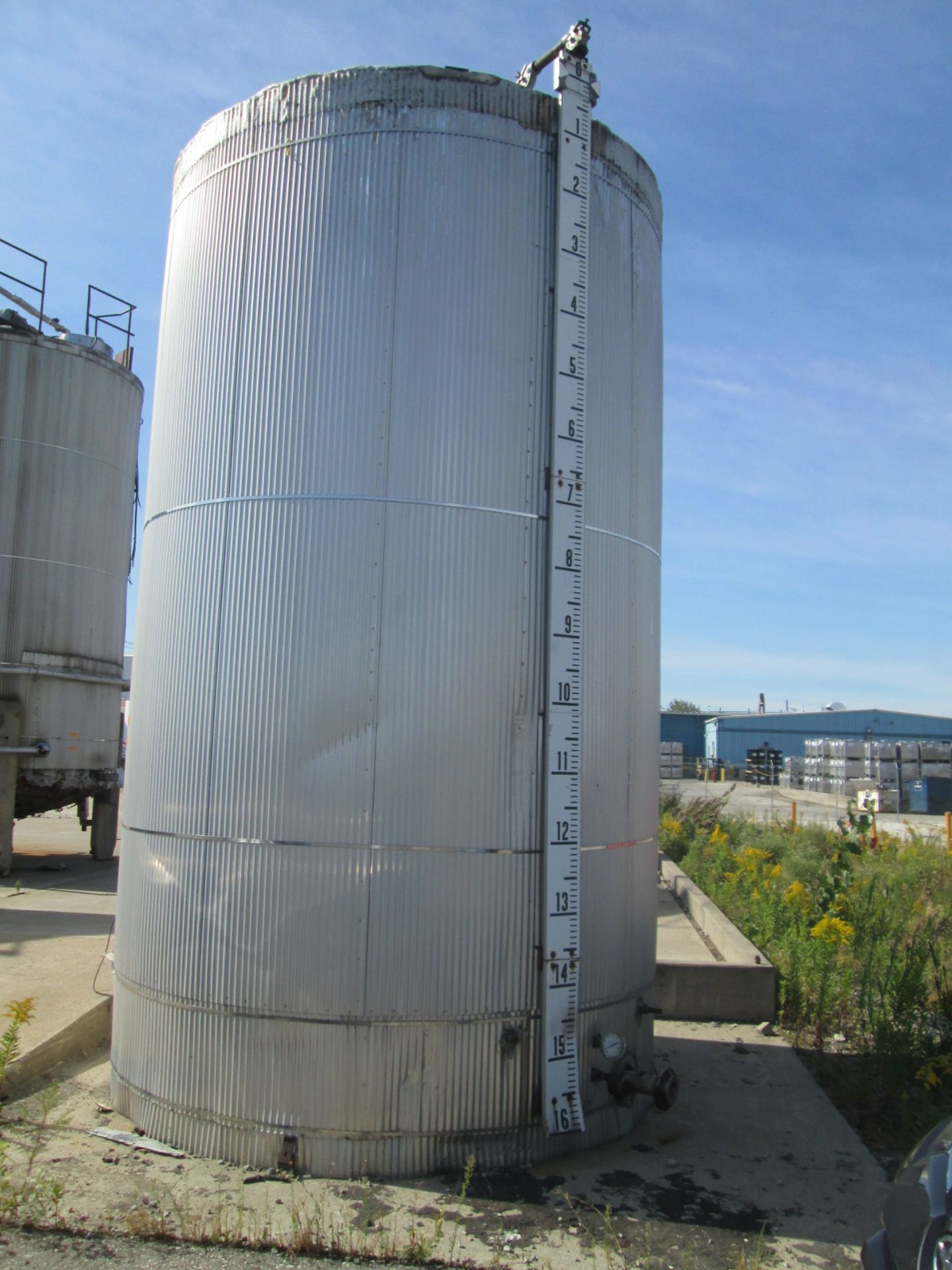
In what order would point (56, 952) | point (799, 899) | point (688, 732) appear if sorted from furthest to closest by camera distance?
point (688, 732), point (799, 899), point (56, 952)

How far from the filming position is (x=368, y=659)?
16.1 ft

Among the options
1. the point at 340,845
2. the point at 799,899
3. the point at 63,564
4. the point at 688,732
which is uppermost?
the point at 63,564

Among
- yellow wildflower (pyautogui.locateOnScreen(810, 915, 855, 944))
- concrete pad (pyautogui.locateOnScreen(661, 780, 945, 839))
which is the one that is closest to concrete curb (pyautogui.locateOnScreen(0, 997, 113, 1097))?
yellow wildflower (pyautogui.locateOnScreen(810, 915, 855, 944))

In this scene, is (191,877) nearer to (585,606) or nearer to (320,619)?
(320,619)

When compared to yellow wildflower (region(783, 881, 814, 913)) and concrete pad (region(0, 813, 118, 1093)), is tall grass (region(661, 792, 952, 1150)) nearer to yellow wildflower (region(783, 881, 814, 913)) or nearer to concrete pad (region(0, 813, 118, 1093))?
yellow wildflower (region(783, 881, 814, 913))

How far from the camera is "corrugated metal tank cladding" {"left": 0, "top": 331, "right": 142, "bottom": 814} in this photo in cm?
1413

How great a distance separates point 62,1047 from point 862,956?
614 centimetres

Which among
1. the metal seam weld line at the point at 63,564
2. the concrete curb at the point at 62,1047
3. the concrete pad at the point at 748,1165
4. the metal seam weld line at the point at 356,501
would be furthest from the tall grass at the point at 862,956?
the metal seam weld line at the point at 63,564

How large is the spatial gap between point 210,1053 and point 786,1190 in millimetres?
2816

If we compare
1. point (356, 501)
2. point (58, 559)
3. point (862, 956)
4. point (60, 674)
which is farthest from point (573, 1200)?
point (58, 559)

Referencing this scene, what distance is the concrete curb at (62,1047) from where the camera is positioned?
19.0 ft

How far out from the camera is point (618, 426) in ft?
18.8

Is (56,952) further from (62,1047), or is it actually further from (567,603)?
(567,603)

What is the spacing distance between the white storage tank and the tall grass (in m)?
9.27
